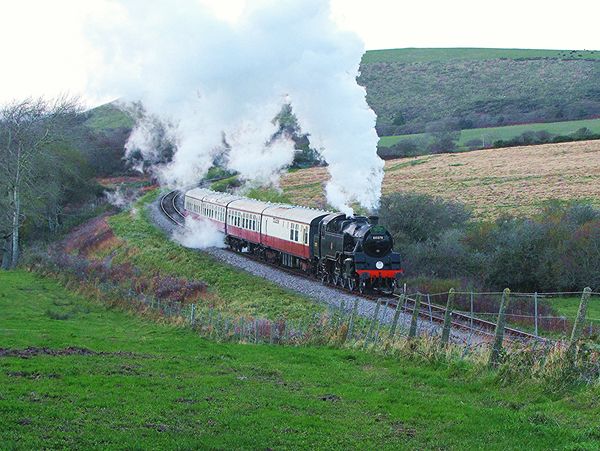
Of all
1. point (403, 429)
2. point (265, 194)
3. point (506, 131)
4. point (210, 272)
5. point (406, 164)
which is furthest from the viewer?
point (506, 131)

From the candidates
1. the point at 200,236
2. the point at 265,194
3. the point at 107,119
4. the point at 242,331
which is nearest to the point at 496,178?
the point at 265,194

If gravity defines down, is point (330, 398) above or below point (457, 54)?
below

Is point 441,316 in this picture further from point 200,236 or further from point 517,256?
point 200,236

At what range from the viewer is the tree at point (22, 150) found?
1823 inches

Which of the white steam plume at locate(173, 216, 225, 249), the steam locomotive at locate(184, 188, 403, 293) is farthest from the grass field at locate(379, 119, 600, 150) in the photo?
the steam locomotive at locate(184, 188, 403, 293)

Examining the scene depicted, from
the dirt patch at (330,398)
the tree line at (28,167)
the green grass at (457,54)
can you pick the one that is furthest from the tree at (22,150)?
the green grass at (457,54)

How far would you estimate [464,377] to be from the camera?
48.2ft

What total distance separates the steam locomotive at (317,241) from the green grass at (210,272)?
7.61ft

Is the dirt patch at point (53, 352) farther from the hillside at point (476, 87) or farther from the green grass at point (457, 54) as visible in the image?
the green grass at point (457, 54)

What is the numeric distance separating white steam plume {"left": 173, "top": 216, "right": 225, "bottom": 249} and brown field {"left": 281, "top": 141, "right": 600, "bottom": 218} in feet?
26.1

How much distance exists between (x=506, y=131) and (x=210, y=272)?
63.1 meters

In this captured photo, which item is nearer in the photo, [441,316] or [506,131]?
[441,316]

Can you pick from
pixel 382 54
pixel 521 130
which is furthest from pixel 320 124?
pixel 382 54

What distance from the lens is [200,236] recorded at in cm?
5044
